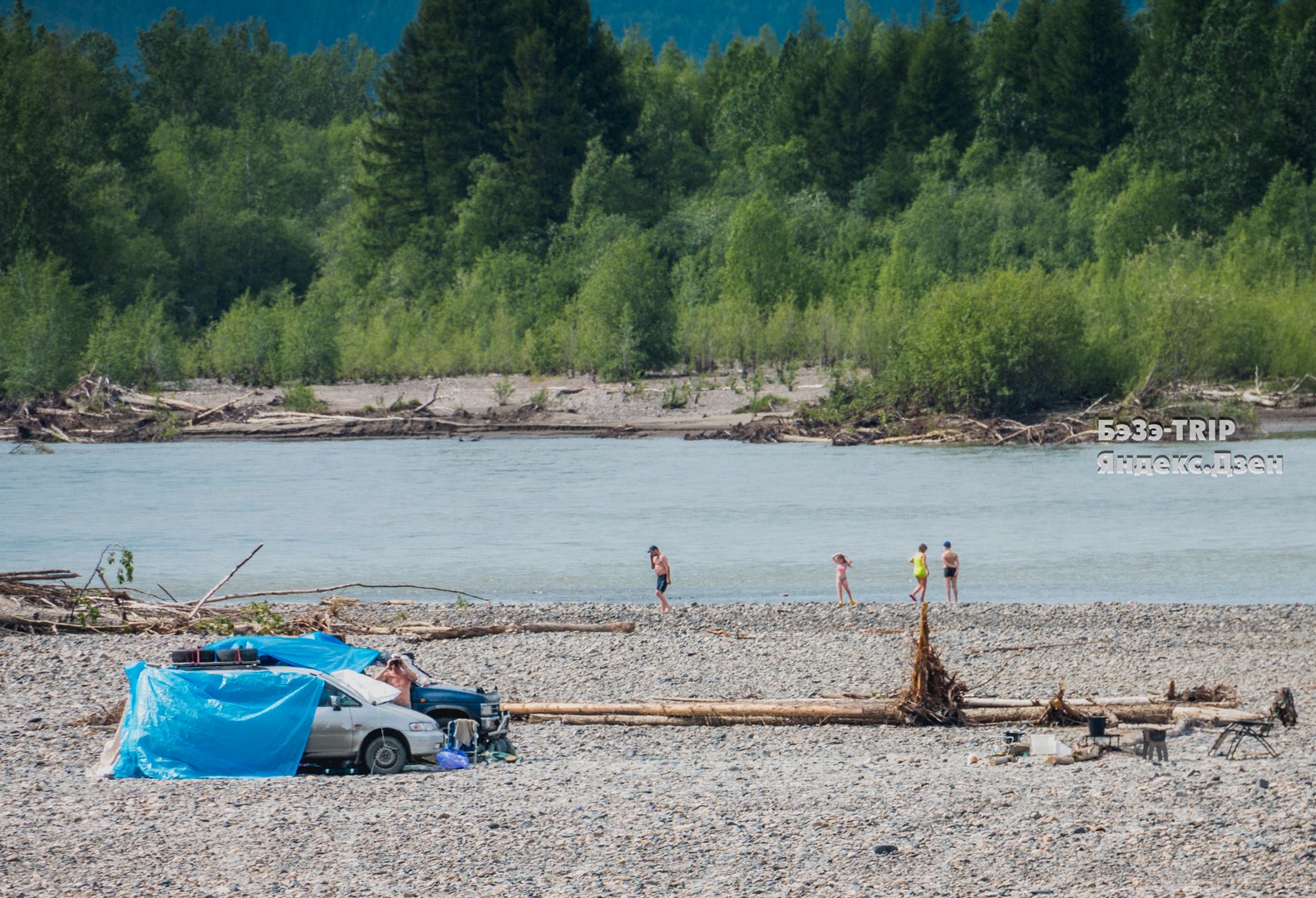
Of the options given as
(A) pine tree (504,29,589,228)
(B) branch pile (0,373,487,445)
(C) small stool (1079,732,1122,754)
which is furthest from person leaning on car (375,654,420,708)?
(A) pine tree (504,29,589,228)

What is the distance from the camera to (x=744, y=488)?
46.5 m

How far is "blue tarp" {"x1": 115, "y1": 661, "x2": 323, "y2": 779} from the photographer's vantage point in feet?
48.1

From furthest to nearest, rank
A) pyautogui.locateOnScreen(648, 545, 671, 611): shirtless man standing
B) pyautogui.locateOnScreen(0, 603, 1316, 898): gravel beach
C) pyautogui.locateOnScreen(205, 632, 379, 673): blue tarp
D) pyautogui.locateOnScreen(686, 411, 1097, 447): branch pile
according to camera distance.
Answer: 1. pyautogui.locateOnScreen(686, 411, 1097, 447): branch pile
2. pyautogui.locateOnScreen(648, 545, 671, 611): shirtless man standing
3. pyautogui.locateOnScreen(205, 632, 379, 673): blue tarp
4. pyautogui.locateOnScreen(0, 603, 1316, 898): gravel beach

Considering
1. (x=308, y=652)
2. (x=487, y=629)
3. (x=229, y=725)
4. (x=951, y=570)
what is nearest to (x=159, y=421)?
(x=487, y=629)

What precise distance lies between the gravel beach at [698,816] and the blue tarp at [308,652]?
1.86m

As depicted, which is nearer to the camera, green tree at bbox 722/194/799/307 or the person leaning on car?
the person leaning on car

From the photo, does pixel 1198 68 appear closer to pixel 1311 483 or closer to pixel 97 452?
pixel 1311 483

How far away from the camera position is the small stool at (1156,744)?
14.1 meters

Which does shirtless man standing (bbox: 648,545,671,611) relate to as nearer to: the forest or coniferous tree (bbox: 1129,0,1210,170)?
the forest

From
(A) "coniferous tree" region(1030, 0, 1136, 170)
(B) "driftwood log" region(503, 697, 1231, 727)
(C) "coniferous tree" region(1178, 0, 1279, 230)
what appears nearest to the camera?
(B) "driftwood log" region(503, 697, 1231, 727)

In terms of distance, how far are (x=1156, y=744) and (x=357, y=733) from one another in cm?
741

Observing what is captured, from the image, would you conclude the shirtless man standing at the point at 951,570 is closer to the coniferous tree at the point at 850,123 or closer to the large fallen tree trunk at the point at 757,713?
the large fallen tree trunk at the point at 757,713

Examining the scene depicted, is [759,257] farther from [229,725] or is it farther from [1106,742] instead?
[229,725]

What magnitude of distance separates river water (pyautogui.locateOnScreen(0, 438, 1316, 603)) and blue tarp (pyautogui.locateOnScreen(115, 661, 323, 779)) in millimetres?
14381
